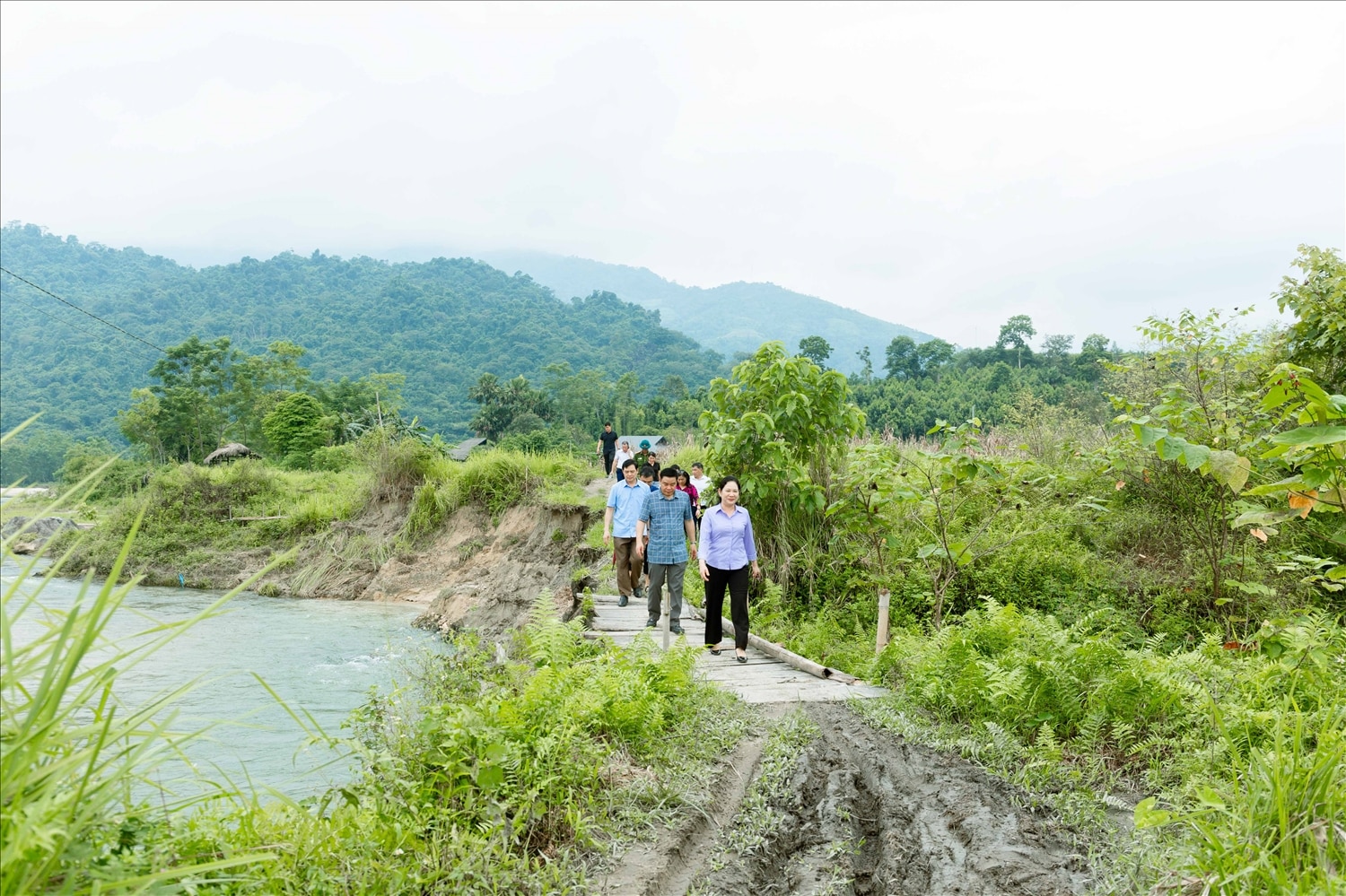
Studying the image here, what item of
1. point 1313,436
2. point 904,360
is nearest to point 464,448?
point 904,360

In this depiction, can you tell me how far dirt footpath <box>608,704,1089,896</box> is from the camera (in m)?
3.75

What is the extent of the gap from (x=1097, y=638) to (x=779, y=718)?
228 cm

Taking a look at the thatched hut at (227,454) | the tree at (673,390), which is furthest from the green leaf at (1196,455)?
the tree at (673,390)

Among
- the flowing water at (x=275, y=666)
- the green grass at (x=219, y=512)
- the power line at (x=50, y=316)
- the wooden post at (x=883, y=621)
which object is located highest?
the power line at (x=50, y=316)

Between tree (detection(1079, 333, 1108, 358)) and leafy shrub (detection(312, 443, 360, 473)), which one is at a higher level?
tree (detection(1079, 333, 1108, 358))

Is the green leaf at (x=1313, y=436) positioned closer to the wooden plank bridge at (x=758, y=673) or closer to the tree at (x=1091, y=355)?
the wooden plank bridge at (x=758, y=673)

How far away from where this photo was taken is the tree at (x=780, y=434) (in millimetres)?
10414

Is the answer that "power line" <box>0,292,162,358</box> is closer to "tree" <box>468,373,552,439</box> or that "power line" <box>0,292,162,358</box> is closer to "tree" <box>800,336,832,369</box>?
"tree" <box>468,373,552,439</box>

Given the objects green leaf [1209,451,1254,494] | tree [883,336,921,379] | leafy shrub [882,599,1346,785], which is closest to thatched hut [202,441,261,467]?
leafy shrub [882,599,1346,785]

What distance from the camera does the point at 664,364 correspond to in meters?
105

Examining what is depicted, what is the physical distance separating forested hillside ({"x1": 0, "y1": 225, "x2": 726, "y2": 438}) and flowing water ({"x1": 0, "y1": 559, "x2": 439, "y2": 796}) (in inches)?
2233

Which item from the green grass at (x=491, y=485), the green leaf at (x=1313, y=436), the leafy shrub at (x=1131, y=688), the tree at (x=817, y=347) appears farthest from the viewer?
the tree at (x=817, y=347)

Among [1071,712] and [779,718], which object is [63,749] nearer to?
[779,718]

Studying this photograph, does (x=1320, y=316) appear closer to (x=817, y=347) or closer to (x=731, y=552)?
(x=731, y=552)
